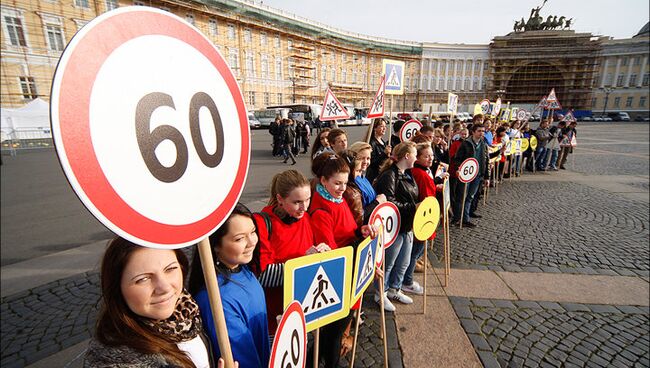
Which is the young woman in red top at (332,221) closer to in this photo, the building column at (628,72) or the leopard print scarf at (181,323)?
the leopard print scarf at (181,323)

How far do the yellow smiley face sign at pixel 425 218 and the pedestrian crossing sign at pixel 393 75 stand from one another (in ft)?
9.68

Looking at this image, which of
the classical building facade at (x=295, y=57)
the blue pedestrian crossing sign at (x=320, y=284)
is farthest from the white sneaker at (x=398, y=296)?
the classical building facade at (x=295, y=57)

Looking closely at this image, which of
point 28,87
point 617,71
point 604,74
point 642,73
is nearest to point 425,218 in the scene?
point 28,87

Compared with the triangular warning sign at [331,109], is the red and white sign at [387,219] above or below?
below

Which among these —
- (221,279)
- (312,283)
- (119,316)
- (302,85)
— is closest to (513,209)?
(312,283)

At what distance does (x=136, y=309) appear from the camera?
3.36ft

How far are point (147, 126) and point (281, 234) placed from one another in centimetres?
131

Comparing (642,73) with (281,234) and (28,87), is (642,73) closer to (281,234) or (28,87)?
(281,234)

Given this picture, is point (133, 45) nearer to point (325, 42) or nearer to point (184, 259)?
point (184, 259)

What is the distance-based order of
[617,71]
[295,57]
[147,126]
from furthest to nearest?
[617,71], [295,57], [147,126]

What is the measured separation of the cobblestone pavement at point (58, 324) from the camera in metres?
2.58

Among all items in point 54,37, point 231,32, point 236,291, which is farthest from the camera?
point 231,32

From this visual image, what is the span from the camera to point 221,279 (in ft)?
4.71

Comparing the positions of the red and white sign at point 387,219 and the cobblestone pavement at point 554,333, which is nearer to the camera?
the red and white sign at point 387,219
